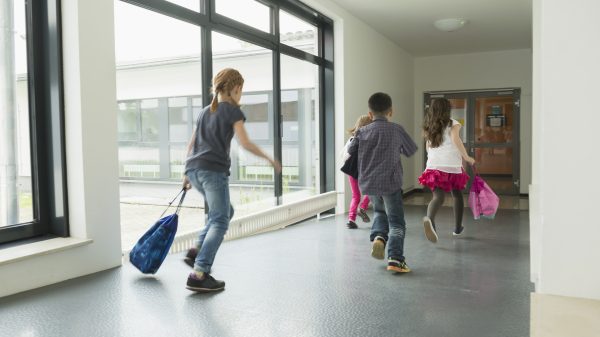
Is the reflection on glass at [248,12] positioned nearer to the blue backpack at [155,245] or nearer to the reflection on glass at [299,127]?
the reflection on glass at [299,127]

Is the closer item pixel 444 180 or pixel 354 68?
pixel 444 180

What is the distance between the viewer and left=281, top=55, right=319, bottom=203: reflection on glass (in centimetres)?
586

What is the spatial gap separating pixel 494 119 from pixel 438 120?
560 centimetres

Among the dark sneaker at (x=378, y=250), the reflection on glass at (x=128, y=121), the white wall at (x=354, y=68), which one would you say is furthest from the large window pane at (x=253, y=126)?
the dark sneaker at (x=378, y=250)

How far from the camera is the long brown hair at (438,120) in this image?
14.6ft

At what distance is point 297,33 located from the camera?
20.0 ft

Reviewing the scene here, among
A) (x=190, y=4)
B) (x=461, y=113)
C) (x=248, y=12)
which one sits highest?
(x=248, y=12)

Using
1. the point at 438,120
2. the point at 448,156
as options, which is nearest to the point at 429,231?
the point at 448,156

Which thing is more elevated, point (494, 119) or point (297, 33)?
point (297, 33)

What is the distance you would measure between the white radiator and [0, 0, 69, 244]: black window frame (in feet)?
3.13

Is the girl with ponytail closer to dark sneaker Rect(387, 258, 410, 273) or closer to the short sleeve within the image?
the short sleeve

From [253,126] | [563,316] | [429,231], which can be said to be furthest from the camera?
[253,126]

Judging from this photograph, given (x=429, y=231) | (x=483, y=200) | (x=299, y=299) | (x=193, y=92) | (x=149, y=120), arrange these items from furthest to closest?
1. (x=483, y=200)
2. (x=193, y=92)
3. (x=429, y=231)
4. (x=149, y=120)
5. (x=299, y=299)

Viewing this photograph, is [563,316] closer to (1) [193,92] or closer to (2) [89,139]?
(2) [89,139]
